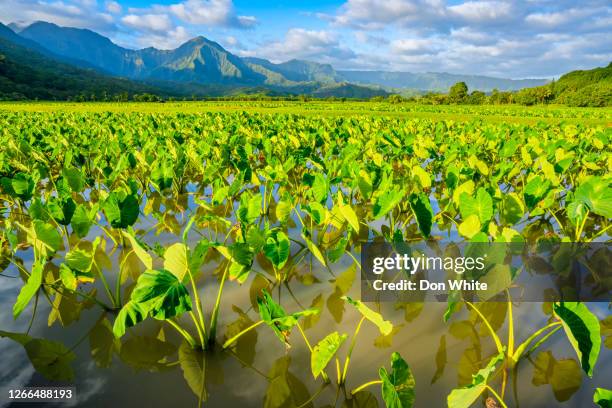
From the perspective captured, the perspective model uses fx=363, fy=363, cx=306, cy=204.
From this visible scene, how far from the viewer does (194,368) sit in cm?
194

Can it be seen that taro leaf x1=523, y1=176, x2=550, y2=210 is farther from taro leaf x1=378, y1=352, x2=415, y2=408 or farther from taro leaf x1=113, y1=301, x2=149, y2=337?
taro leaf x1=113, y1=301, x2=149, y2=337

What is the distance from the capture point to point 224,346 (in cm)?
204

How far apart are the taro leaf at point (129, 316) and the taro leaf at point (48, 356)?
65 cm

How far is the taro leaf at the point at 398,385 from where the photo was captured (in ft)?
4.07

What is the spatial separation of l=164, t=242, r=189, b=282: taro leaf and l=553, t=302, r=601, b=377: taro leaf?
64.3 inches

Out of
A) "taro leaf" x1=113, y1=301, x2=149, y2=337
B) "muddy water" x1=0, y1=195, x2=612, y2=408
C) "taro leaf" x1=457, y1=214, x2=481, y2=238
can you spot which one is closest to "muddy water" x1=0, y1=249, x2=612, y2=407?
"muddy water" x1=0, y1=195, x2=612, y2=408

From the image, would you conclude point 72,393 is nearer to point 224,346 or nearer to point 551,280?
point 224,346

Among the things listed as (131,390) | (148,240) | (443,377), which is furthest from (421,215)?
(148,240)

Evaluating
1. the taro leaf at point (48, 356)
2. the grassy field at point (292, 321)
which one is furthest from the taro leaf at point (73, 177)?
the taro leaf at point (48, 356)

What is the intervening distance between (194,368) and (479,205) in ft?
7.21

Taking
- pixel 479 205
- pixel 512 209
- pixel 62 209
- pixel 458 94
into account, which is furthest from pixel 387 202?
pixel 458 94

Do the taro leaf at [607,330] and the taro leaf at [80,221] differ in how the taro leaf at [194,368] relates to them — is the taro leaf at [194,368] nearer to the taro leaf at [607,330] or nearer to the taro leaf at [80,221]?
the taro leaf at [80,221]

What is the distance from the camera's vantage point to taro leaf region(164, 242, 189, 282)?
175cm

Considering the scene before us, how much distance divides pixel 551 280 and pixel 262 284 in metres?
2.27
